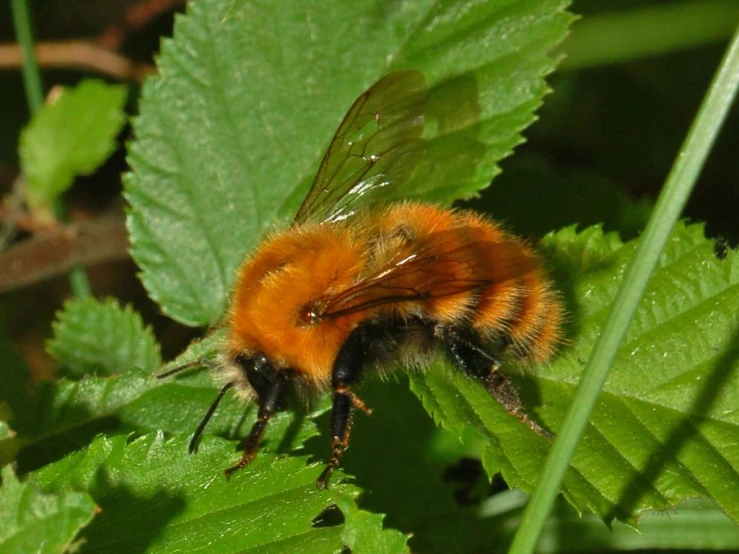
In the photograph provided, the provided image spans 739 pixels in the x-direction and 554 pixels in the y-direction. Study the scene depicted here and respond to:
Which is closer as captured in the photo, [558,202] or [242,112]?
[242,112]

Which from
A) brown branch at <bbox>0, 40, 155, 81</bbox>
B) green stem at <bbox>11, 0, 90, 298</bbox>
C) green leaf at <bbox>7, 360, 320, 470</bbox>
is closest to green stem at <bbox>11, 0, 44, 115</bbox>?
green stem at <bbox>11, 0, 90, 298</bbox>

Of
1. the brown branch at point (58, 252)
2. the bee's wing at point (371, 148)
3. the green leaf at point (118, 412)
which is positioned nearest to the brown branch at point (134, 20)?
the brown branch at point (58, 252)

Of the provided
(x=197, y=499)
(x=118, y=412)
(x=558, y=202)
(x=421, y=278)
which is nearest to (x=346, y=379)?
(x=421, y=278)

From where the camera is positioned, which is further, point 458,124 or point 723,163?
point 723,163

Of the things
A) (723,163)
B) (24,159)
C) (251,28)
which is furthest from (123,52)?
(723,163)

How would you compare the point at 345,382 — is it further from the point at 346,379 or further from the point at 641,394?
the point at 641,394

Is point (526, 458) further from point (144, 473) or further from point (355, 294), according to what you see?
point (144, 473)

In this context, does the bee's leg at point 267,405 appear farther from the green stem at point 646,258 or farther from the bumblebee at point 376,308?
the green stem at point 646,258
